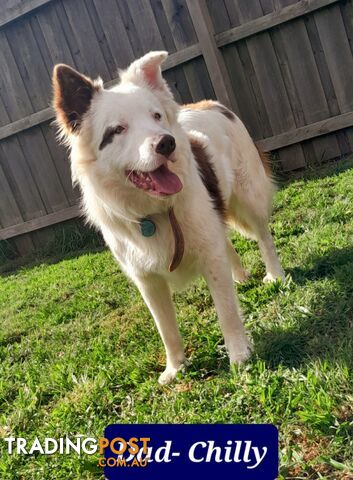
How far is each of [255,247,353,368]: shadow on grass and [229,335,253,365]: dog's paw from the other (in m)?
0.06

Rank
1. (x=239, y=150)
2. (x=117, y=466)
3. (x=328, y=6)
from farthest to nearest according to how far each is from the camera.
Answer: (x=328, y=6) < (x=239, y=150) < (x=117, y=466)

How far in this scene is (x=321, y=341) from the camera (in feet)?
8.48

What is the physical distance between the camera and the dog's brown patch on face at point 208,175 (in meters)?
3.23

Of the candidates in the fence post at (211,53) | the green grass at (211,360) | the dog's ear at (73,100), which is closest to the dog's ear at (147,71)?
the dog's ear at (73,100)

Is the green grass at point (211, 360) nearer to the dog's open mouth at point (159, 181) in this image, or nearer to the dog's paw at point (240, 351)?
the dog's paw at point (240, 351)

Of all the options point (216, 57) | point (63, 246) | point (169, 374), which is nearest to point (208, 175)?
point (169, 374)

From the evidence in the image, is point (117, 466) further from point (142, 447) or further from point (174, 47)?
point (174, 47)

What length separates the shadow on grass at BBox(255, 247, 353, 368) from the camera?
2471 millimetres

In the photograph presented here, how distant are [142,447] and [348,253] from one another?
2103mm

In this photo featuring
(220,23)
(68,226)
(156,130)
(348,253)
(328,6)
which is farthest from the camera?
(68,226)

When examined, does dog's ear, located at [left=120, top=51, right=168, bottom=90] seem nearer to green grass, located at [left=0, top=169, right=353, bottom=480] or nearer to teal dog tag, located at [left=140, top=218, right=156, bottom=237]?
teal dog tag, located at [left=140, top=218, right=156, bottom=237]

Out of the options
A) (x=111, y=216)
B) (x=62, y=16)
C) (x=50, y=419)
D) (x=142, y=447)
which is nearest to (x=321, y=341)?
(x=142, y=447)

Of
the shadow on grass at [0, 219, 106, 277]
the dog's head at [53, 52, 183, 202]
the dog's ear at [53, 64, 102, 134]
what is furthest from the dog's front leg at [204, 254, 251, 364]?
the shadow on grass at [0, 219, 106, 277]

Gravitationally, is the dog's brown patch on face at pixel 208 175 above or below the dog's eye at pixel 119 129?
below
